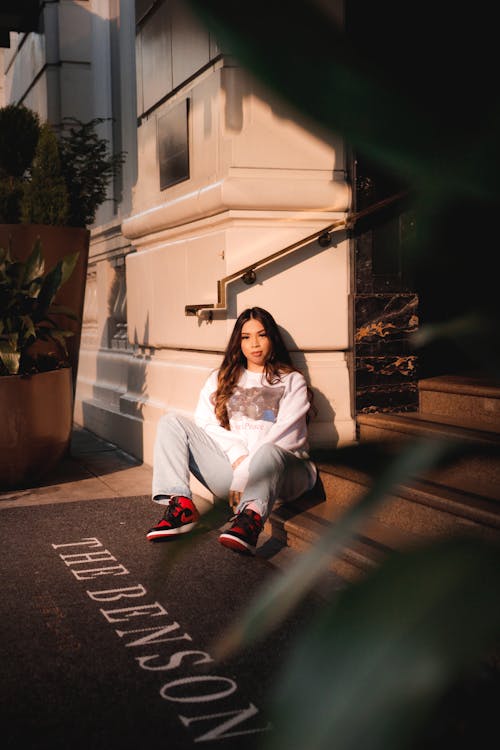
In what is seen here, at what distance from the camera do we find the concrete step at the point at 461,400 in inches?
141

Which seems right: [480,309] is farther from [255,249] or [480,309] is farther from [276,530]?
[255,249]

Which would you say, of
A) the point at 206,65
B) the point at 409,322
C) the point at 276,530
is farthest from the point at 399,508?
the point at 206,65

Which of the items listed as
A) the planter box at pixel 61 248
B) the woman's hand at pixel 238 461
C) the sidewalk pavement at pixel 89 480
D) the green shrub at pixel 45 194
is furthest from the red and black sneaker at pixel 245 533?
the green shrub at pixel 45 194

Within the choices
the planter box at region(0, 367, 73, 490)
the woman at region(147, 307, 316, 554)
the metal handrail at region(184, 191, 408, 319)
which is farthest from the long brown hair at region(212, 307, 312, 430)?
the planter box at region(0, 367, 73, 490)

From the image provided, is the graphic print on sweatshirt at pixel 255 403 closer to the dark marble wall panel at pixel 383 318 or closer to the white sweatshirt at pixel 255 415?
the white sweatshirt at pixel 255 415

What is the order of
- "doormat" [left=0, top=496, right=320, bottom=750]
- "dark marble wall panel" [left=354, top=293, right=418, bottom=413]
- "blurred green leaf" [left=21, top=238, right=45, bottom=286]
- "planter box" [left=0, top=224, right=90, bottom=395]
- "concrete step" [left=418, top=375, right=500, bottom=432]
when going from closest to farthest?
"doormat" [left=0, top=496, right=320, bottom=750] → "concrete step" [left=418, top=375, right=500, bottom=432] → "dark marble wall panel" [left=354, top=293, right=418, bottom=413] → "blurred green leaf" [left=21, top=238, right=45, bottom=286] → "planter box" [left=0, top=224, right=90, bottom=395]

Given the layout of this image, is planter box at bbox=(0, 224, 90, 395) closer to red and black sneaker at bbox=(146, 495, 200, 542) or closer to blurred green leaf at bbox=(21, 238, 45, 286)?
blurred green leaf at bbox=(21, 238, 45, 286)

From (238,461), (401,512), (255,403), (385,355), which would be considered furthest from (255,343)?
(401,512)

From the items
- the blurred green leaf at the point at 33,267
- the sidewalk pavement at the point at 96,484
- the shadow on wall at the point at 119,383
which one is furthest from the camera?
the shadow on wall at the point at 119,383

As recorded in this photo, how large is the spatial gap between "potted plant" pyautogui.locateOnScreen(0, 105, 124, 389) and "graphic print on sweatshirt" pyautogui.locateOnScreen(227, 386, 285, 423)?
6.83ft

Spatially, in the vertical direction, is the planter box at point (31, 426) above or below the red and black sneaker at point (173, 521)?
above

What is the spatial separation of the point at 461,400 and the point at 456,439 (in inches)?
137

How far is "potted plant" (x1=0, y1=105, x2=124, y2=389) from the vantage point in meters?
5.50

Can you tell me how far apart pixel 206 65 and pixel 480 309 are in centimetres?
429
